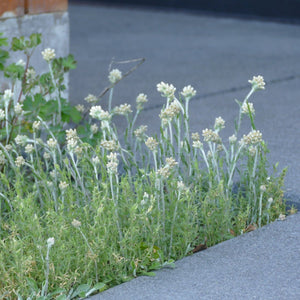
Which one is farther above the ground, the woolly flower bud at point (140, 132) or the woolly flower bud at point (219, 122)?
the woolly flower bud at point (219, 122)

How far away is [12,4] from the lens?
14.3 feet

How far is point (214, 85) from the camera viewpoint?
241 inches

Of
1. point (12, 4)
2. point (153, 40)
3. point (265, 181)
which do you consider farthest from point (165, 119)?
point (153, 40)

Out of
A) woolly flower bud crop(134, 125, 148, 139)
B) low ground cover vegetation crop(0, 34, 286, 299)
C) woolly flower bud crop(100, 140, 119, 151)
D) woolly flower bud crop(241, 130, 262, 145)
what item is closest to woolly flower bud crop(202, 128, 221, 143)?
low ground cover vegetation crop(0, 34, 286, 299)

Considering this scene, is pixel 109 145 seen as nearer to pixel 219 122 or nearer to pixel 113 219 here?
pixel 113 219

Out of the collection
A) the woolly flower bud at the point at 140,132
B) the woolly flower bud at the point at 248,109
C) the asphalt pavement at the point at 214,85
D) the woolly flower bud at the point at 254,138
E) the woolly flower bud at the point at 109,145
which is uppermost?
the woolly flower bud at the point at 248,109

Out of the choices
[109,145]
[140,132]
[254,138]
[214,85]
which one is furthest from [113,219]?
[214,85]

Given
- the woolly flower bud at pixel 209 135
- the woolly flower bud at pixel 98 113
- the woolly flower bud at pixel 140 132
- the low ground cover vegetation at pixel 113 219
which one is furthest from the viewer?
the woolly flower bud at pixel 140 132

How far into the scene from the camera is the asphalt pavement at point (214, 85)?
2.45m

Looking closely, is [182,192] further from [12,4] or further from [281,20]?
[281,20]

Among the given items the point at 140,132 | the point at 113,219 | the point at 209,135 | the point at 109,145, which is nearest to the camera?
the point at 113,219

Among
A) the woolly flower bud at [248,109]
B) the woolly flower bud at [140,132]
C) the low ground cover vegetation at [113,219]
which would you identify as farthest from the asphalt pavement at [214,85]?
the woolly flower bud at [140,132]

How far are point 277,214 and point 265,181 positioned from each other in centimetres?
17

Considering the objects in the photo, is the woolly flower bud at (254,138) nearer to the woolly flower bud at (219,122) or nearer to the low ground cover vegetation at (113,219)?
the low ground cover vegetation at (113,219)
